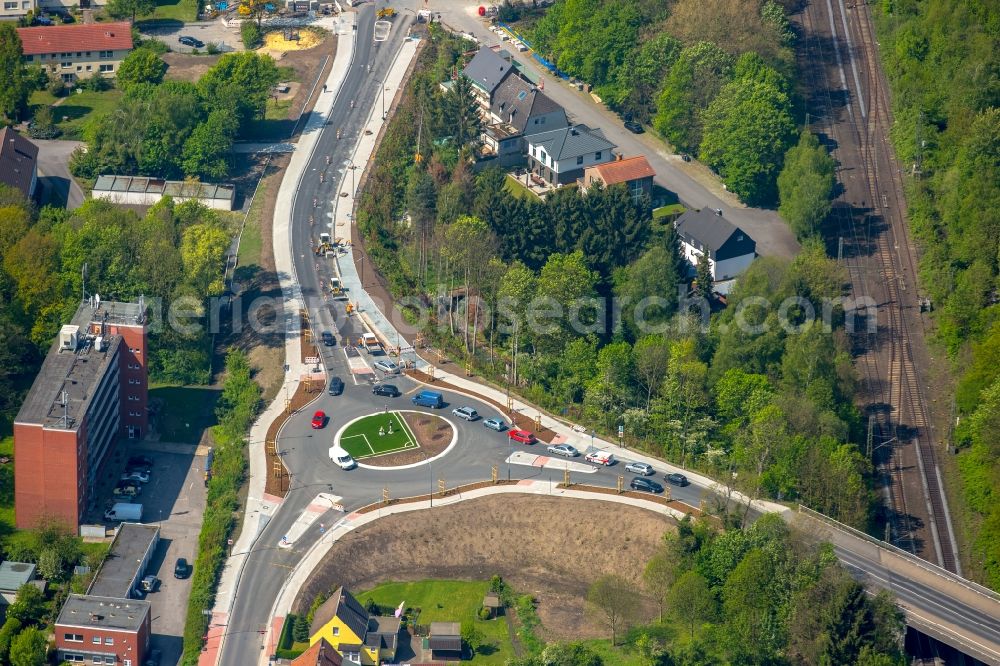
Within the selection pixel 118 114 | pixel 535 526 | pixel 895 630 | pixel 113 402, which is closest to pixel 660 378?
pixel 535 526

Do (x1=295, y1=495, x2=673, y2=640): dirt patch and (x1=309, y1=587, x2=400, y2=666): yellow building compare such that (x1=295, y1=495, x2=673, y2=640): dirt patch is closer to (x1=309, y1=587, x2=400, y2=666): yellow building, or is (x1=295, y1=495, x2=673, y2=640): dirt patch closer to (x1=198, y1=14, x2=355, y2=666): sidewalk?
(x1=309, y1=587, x2=400, y2=666): yellow building

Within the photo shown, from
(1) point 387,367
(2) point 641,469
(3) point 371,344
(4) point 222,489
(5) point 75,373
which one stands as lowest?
(4) point 222,489

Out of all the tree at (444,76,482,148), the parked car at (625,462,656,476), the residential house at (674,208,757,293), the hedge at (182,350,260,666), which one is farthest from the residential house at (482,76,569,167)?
the parked car at (625,462,656,476)

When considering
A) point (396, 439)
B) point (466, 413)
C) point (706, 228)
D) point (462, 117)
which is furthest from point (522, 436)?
point (462, 117)

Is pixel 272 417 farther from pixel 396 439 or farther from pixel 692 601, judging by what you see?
pixel 692 601

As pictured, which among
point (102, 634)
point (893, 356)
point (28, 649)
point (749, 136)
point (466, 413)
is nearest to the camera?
point (28, 649)

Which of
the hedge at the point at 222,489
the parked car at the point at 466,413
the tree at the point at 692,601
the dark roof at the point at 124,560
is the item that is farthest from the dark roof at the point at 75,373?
the tree at the point at 692,601
